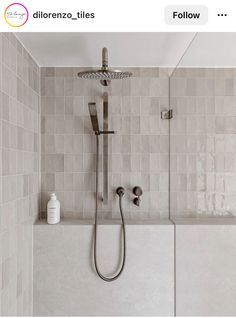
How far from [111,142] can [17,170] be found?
73 cm

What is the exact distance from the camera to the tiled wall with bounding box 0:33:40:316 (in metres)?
1.51

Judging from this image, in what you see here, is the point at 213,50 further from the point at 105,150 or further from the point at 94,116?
the point at 105,150

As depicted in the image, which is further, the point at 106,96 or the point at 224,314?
the point at 106,96

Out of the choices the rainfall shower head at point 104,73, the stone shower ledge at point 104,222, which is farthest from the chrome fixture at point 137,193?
the rainfall shower head at point 104,73

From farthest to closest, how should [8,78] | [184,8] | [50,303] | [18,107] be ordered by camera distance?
1. [50,303]
2. [18,107]
3. [8,78]
4. [184,8]

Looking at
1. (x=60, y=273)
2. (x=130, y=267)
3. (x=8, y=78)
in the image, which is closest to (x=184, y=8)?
(x=8, y=78)

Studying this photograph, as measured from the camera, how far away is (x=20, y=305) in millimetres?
1778

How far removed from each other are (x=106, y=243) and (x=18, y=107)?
988 millimetres

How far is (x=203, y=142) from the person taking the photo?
164 centimetres

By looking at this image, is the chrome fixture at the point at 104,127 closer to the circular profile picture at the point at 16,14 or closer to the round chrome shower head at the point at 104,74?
the round chrome shower head at the point at 104,74

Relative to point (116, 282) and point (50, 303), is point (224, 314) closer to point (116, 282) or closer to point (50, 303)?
point (116, 282)

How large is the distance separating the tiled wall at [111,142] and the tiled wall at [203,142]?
0.14 m

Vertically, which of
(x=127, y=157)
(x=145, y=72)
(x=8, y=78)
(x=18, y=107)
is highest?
(x=145, y=72)

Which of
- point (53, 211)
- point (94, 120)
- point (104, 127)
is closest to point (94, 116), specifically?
point (94, 120)
